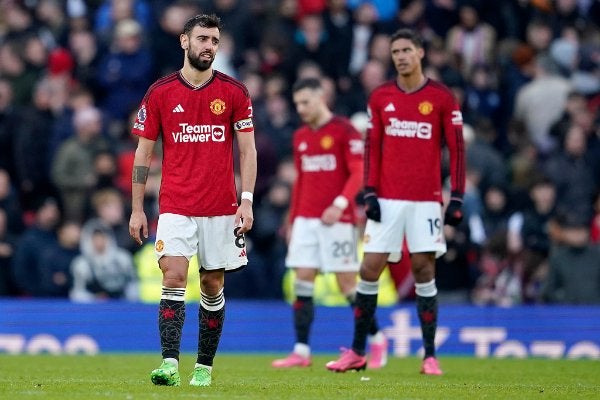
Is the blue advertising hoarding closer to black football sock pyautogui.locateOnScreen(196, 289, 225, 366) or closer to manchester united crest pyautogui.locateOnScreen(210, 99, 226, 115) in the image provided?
black football sock pyautogui.locateOnScreen(196, 289, 225, 366)

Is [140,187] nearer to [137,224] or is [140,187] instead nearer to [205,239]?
[137,224]

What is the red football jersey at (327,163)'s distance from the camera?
15.3 metres

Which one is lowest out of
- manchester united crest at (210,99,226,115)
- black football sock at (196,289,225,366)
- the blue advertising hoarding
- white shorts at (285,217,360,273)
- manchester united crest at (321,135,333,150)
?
the blue advertising hoarding

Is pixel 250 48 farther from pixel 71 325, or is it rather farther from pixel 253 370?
pixel 253 370

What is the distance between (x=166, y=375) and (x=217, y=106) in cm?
200

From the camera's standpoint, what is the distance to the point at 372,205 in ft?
44.4

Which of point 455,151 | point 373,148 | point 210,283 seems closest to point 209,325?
point 210,283

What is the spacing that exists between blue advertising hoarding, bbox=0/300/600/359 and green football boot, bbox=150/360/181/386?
7.45 m

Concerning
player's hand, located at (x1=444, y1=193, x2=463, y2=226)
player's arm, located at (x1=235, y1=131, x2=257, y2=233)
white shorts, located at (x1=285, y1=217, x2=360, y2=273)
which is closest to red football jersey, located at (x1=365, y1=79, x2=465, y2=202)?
player's hand, located at (x1=444, y1=193, x2=463, y2=226)

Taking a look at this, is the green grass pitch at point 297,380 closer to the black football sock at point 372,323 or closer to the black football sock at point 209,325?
the black football sock at point 209,325

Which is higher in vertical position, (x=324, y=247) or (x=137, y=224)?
Answer: (x=137, y=224)

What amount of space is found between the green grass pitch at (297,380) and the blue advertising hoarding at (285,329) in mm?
1166

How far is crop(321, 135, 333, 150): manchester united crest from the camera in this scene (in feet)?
50.3

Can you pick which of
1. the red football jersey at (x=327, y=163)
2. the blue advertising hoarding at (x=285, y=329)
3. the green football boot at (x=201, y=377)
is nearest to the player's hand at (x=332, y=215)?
the red football jersey at (x=327, y=163)
